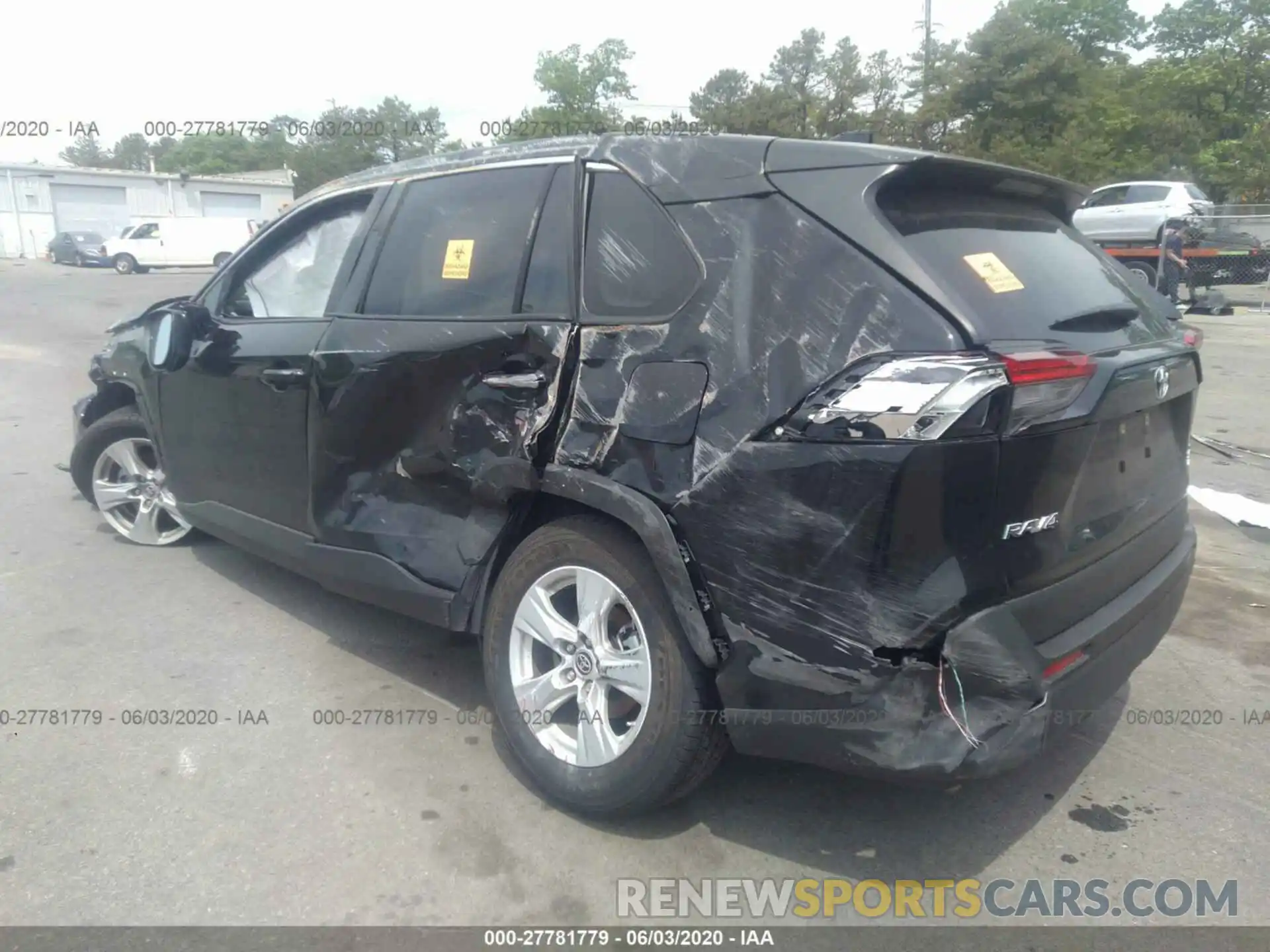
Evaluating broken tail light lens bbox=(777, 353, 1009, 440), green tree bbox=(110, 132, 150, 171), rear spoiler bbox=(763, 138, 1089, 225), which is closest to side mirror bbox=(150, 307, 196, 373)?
rear spoiler bbox=(763, 138, 1089, 225)

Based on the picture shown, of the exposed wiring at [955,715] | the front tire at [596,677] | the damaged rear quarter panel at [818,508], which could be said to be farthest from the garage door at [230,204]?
the exposed wiring at [955,715]

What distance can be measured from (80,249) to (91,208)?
12.8m

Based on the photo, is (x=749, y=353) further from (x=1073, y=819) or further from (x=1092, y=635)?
(x=1073, y=819)

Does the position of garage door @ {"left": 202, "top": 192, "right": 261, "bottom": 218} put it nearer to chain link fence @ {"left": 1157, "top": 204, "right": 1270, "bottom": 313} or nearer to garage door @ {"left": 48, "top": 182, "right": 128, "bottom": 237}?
garage door @ {"left": 48, "top": 182, "right": 128, "bottom": 237}

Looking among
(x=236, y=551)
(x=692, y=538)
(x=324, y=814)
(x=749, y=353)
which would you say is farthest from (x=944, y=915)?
(x=236, y=551)

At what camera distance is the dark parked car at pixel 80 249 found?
37625mm

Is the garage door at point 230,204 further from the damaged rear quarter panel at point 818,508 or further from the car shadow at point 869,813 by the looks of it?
the damaged rear quarter panel at point 818,508

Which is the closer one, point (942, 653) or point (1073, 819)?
point (942, 653)

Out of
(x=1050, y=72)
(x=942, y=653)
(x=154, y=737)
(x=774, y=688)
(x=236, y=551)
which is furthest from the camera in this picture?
(x=1050, y=72)

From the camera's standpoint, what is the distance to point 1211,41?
40.6 metres

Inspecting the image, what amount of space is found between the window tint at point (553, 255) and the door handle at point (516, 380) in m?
0.21

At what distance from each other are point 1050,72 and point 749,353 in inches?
1439

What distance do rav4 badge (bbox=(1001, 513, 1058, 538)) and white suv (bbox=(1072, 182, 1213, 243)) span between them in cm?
2019

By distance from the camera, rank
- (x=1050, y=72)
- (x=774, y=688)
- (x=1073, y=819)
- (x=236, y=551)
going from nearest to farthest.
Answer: (x=774, y=688)
(x=1073, y=819)
(x=236, y=551)
(x=1050, y=72)
